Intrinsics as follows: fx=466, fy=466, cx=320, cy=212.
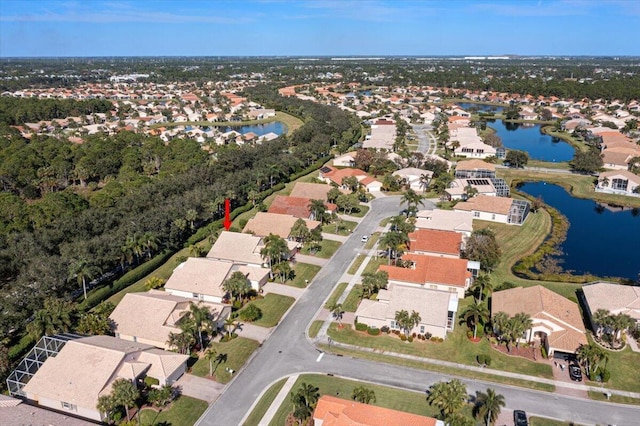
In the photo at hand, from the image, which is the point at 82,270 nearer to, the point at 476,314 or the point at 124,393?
the point at 124,393

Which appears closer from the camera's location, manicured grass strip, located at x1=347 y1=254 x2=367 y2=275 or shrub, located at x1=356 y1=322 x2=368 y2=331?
shrub, located at x1=356 y1=322 x2=368 y2=331

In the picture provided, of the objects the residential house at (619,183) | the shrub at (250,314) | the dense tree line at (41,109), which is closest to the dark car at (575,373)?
the shrub at (250,314)

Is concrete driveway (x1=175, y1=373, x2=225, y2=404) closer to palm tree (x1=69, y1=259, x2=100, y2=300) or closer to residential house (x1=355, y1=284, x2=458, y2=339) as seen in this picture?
residential house (x1=355, y1=284, x2=458, y2=339)

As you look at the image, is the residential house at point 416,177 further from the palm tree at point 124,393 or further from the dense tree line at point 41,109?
the dense tree line at point 41,109

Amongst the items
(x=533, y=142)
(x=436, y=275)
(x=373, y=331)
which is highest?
(x=533, y=142)

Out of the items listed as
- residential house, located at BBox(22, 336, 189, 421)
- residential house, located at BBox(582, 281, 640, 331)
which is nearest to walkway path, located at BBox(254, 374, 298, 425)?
residential house, located at BBox(22, 336, 189, 421)

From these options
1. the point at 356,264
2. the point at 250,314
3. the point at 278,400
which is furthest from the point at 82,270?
the point at 356,264
